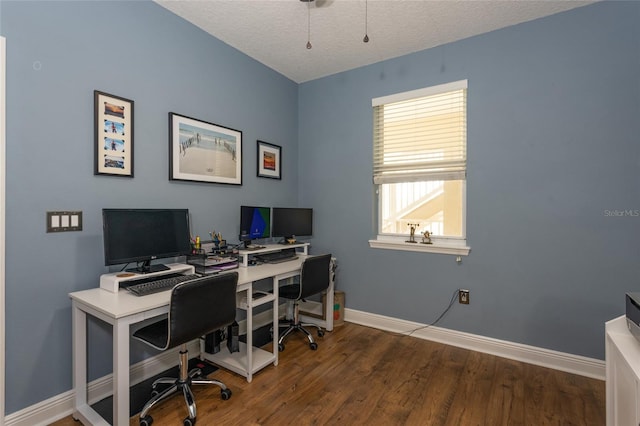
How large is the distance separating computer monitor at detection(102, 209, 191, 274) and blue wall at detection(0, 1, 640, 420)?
0.76ft

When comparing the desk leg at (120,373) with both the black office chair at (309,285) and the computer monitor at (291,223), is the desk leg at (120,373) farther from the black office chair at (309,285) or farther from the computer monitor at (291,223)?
the computer monitor at (291,223)

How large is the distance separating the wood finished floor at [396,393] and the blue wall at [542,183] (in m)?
0.37

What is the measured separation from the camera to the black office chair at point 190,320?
1656 millimetres

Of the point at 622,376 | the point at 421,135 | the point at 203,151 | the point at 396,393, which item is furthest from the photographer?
the point at 421,135

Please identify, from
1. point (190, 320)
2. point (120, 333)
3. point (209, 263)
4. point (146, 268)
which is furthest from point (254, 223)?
point (120, 333)

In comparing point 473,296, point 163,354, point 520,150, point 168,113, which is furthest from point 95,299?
point 520,150

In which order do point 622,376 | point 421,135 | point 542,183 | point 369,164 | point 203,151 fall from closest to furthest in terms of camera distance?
point 622,376, point 542,183, point 203,151, point 421,135, point 369,164

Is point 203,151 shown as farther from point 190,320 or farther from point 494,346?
point 494,346

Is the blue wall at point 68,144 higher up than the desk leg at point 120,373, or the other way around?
the blue wall at point 68,144

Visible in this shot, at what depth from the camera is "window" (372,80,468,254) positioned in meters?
2.87

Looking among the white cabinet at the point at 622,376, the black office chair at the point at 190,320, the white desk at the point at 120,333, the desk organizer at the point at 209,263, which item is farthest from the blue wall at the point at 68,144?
the white cabinet at the point at 622,376

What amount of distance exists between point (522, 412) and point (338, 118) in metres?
3.09

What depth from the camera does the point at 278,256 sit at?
2.98 meters

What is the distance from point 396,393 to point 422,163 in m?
2.07
